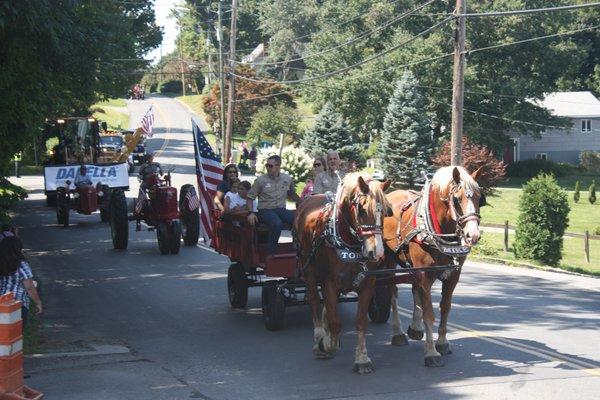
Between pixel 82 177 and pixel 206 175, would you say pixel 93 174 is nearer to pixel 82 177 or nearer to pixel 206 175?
pixel 82 177

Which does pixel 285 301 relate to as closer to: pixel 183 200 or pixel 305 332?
pixel 305 332

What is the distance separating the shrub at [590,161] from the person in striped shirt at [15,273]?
66878 millimetres

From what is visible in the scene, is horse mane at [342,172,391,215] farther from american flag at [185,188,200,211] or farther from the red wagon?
american flag at [185,188,200,211]

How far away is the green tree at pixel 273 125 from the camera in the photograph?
69500 millimetres

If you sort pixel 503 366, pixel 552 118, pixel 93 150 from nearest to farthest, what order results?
pixel 503 366 → pixel 93 150 → pixel 552 118

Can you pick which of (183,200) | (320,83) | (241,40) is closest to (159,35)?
(320,83)

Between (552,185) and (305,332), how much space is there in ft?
45.6

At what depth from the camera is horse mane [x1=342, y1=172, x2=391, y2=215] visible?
10.1 m

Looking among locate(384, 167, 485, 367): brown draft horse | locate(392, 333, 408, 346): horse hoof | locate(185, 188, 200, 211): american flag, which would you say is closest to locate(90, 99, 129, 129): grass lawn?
locate(185, 188, 200, 211): american flag

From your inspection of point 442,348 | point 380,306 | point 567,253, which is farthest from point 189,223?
point 567,253

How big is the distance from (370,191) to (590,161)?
67.8 meters

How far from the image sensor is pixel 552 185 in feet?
82.0

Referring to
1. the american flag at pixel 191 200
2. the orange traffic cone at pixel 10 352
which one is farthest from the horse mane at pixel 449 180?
the american flag at pixel 191 200

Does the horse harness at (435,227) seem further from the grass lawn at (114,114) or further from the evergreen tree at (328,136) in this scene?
the grass lawn at (114,114)
